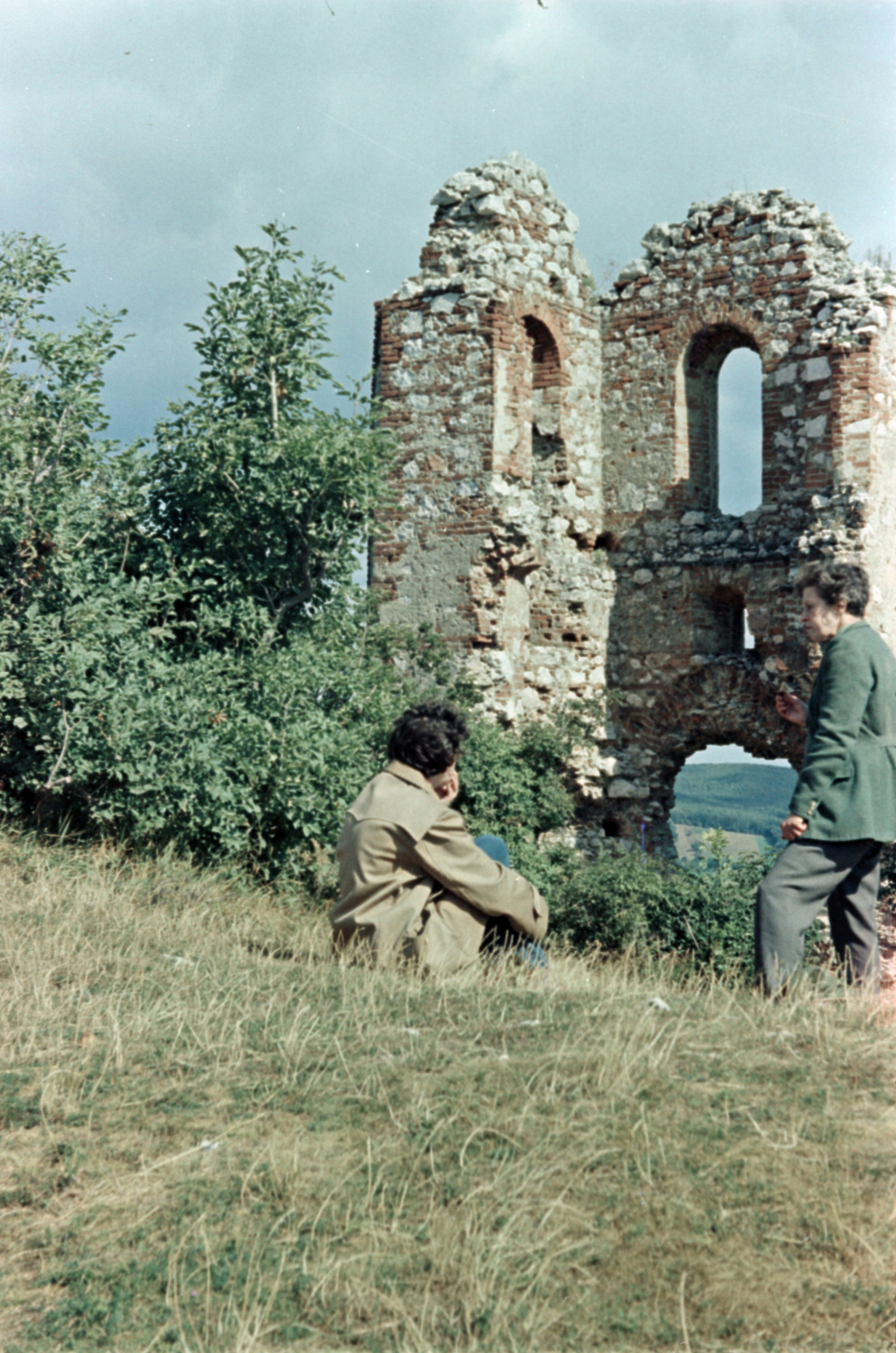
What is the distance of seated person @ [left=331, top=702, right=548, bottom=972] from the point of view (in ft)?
15.4

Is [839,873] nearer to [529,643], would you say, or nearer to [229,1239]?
[229,1239]

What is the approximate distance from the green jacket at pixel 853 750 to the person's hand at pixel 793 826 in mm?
27

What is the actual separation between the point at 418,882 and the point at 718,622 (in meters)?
8.34

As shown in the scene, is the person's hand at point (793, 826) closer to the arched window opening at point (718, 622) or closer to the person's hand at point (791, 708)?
the person's hand at point (791, 708)

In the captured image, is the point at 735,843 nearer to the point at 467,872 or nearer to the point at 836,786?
the point at 836,786

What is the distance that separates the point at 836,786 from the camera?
467 cm

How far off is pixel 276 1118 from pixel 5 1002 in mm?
1588

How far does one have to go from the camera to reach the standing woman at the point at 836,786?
4629 mm

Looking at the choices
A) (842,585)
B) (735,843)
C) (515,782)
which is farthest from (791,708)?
(515,782)

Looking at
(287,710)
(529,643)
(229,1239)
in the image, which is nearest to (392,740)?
(229,1239)

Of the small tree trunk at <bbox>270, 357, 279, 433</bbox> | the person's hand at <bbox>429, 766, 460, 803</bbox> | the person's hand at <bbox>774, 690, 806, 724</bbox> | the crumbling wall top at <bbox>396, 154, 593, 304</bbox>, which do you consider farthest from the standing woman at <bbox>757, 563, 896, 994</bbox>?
the crumbling wall top at <bbox>396, 154, 593, 304</bbox>

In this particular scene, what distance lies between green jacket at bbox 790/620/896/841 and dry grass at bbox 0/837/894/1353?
68 cm

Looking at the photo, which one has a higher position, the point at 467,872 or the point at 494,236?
the point at 494,236

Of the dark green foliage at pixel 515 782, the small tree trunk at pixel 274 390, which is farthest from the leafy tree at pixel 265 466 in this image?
the dark green foliage at pixel 515 782
